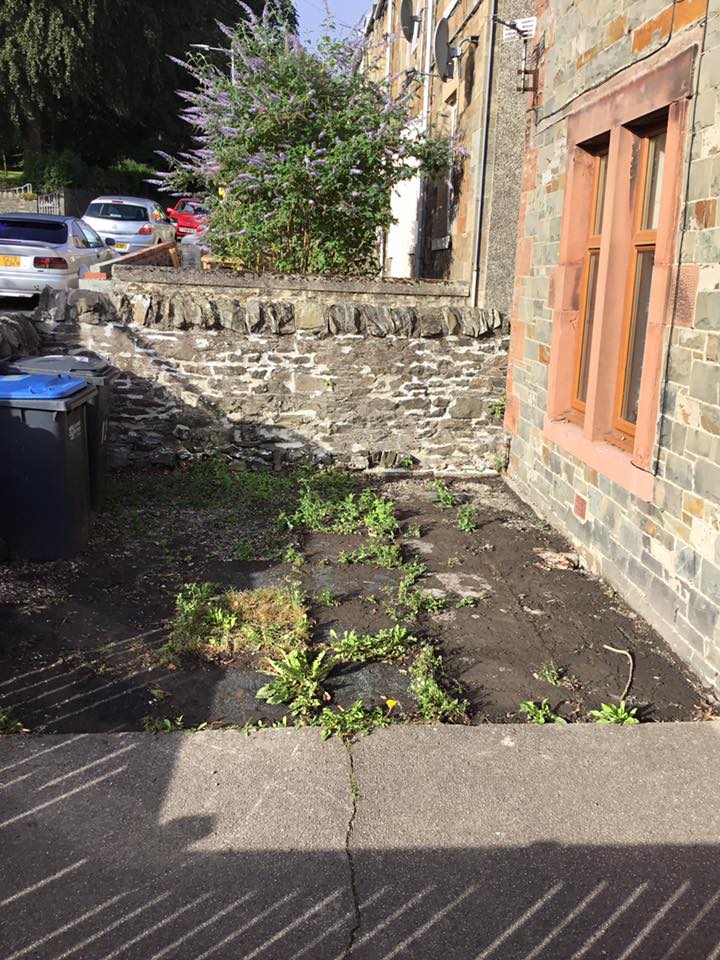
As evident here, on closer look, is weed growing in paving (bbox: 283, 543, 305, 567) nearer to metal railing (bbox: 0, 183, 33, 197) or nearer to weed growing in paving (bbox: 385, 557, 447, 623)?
weed growing in paving (bbox: 385, 557, 447, 623)

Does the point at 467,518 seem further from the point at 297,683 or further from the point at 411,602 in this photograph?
the point at 297,683

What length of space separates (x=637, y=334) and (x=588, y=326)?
0.92 meters

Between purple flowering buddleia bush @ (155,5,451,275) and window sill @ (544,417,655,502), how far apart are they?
14.8 feet

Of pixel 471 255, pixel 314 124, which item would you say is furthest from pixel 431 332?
pixel 314 124

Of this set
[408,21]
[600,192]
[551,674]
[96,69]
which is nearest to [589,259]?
[600,192]

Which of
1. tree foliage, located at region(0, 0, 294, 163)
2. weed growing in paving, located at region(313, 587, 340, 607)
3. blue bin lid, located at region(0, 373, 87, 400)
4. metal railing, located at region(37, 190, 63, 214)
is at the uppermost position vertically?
tree foliage, located at region(0, 0, 294, 163)

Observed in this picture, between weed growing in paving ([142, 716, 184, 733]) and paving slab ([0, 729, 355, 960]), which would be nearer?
paving slab ([0, 729, 355, 960])

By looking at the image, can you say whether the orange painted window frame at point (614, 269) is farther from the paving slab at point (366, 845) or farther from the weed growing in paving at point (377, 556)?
the paving slab at point (366, 845)

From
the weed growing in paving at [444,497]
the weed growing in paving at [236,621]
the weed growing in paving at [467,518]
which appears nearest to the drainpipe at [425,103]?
the weed growing in paving at [444,497]

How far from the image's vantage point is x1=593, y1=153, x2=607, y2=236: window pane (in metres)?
6.66

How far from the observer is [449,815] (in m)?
3.46

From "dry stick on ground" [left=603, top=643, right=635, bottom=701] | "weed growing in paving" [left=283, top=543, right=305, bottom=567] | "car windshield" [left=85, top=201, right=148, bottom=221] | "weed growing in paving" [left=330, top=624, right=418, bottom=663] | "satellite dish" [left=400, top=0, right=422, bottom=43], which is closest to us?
"dry stick on ground" [left=603, top=643, right=635, bottom=701]

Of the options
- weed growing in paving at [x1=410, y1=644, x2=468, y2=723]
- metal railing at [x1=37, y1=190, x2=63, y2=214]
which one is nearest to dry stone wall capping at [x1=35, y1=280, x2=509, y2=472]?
weed growing in paving at [x1=410, y1=644, x2=468, y2=723]

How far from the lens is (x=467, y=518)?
7324mm
